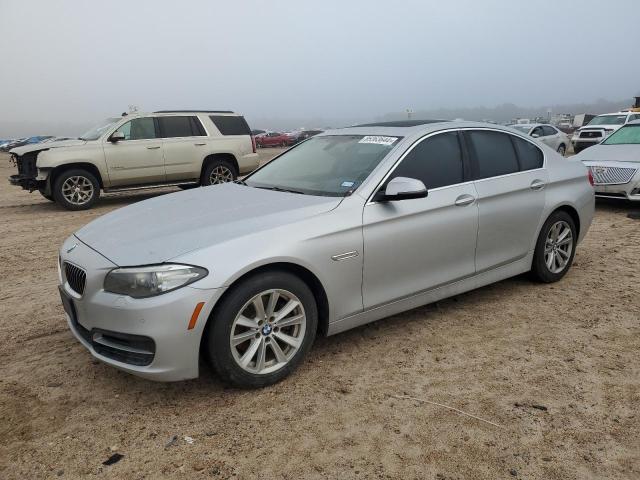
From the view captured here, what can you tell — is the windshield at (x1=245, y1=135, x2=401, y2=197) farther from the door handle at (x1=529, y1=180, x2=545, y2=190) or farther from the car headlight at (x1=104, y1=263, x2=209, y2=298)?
the door handle at (x1=529, y1=180, x2=545, y2=190)

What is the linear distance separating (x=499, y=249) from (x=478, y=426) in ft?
6.37

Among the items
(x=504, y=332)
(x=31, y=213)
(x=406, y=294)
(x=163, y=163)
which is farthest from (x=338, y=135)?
(x=31, y=213)

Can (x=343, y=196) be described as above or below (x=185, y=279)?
above

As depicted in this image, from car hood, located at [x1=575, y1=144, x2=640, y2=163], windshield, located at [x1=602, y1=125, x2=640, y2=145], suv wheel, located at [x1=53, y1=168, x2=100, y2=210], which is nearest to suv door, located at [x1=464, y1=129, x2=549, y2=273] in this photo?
car hood, located at [x1=575, y1=144, x2=640, y2=163]

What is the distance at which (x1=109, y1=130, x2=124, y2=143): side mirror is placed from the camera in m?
10.2

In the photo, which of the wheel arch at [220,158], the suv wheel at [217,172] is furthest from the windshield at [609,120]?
the suv wheel at [217,172]

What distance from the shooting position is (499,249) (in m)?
4.39

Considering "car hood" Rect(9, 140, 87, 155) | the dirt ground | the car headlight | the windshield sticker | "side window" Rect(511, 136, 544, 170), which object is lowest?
the dirt ground

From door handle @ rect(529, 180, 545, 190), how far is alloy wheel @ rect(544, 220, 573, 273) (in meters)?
0.41

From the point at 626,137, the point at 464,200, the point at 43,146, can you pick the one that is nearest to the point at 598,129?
the point at 626,137

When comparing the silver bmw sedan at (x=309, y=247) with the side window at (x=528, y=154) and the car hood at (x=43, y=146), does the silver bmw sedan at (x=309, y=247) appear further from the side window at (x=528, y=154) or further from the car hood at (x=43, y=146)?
the car hood at (x=43, y=146)

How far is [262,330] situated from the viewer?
311 cm

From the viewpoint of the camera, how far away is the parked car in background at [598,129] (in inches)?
770

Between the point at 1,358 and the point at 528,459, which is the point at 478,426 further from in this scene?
the point at 1,358
